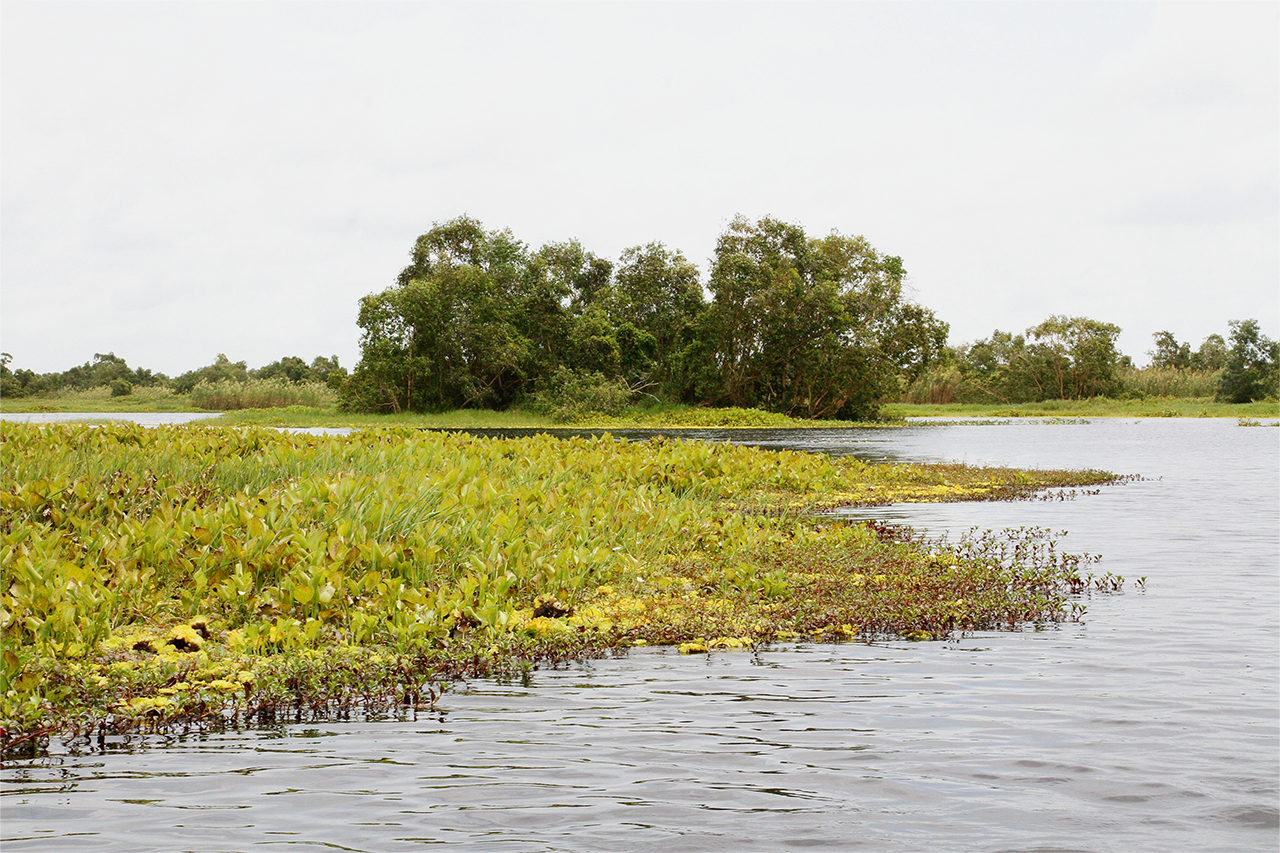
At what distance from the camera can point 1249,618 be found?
8852 mm

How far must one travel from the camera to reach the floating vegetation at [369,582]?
252 inches

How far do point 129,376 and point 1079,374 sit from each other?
95994 mm

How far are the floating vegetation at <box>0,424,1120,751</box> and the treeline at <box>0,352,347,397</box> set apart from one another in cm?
8888

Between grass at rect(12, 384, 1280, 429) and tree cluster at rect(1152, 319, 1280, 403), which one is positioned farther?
tree cluster at rect(1152, 319, 1280, 403)

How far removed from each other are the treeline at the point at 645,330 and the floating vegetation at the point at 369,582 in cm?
4711

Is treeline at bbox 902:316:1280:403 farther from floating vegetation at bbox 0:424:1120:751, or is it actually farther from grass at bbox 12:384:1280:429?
floating vegetation at bbox 0:424:1120:751

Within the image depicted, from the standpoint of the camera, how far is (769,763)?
5105mm

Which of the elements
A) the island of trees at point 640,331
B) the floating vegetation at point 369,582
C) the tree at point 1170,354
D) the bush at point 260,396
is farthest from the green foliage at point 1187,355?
the floating vegetation at point 369,582

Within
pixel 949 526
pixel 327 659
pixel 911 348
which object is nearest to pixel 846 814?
pixel 327 659

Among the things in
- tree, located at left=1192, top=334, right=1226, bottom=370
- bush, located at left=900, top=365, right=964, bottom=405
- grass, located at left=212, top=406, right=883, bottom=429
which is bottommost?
grass, located at left=212, top=406, right=883, bottom=429

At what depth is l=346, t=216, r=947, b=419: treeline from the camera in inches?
2431

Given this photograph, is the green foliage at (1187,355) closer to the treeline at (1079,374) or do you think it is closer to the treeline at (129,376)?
the treeline at (1079,374)

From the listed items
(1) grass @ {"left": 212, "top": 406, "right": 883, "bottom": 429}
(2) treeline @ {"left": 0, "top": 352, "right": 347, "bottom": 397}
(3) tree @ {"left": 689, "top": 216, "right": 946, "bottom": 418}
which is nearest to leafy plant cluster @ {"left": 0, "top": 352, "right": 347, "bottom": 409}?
(2) treeline @ {"left": 0, "top": 352, "right": 347, "bottom": 397}

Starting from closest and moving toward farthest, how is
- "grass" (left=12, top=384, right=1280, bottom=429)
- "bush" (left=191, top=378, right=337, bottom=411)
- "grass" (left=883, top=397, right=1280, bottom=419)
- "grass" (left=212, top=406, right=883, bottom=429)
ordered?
"grass" (left=212, top=406, right=883, bottom=429) < "grass" (left=12, top=384, right=1280, bottom=429) < "bush" (left=191, top=378, right=337, bottom=411) < "grass" (left=883, top=397, right=1280, bottom=419)
